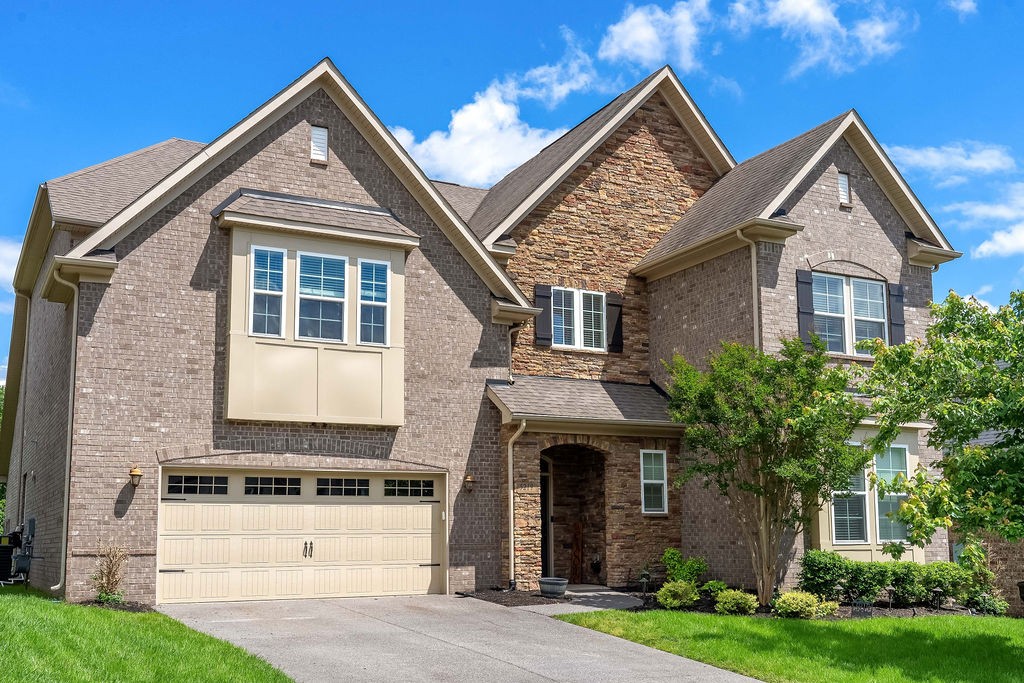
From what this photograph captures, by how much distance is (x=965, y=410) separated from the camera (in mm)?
13344

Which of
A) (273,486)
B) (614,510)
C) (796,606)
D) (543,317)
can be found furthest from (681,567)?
(273,486)

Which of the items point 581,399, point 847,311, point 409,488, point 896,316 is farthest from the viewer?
point 896,316

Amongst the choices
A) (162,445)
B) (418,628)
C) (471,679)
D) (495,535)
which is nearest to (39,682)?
(471,679)

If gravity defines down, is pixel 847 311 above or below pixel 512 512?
above

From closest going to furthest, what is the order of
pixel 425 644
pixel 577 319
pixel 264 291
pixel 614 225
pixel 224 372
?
pixel 425 644 < pixel 224 372 < pixel 264 291 < pixel 577 319 < pixel 614 225

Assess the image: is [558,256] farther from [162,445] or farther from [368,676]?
[368,676]

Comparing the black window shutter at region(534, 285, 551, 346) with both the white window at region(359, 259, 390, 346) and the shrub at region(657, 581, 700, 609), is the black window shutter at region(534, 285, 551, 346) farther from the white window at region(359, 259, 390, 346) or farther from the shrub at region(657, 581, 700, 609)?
the shrub at region(657, 581, 700, 609)

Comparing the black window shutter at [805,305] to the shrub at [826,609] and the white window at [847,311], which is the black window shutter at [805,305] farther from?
the shrub at [826,609]

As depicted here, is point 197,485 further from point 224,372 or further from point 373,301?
point 373,301

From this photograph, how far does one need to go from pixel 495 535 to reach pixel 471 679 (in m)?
7.64

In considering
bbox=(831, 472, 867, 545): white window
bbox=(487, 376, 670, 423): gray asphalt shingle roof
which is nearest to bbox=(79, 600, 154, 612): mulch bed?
bbox=(487, 376, 670, 423): gray asphalt shingle roof

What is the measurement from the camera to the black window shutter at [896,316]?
67.8ft

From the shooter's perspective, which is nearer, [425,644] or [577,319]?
[425,644]

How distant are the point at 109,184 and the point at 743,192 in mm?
12355
